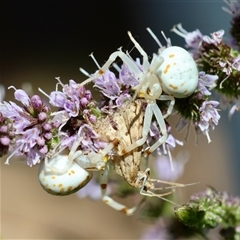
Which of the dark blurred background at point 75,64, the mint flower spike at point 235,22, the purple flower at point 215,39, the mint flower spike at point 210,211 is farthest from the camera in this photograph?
the dark blurred background at point 75,64

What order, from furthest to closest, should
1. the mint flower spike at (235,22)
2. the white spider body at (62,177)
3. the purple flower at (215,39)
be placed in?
1. the mint flower spike at (235,22)
2. the purple flower at (215,39)
3. the white spider body at (62,177)

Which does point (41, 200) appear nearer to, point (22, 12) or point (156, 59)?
point (22, 12)

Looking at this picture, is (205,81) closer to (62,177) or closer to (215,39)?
(215,39)

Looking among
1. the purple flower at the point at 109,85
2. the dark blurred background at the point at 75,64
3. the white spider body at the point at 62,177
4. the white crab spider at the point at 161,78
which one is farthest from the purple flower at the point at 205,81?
the dark blurred background at the point at 75,64

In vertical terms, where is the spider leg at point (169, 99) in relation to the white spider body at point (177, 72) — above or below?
below

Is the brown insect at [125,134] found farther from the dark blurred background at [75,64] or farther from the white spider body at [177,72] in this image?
the dark blurred background at [75,64]

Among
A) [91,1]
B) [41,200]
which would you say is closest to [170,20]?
[91,1]

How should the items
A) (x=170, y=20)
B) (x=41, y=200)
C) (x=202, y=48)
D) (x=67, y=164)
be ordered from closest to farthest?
(x=67, y=164) < (x=202, y=48) < (x=41, y=200) < (x=170, y=20)
